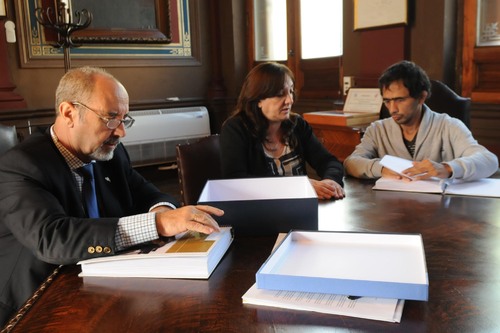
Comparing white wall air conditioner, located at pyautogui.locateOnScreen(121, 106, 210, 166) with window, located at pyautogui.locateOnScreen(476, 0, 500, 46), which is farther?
white wall air conditioner, located at pyautogui.locateOnScreen(121, 106, 210, 166)

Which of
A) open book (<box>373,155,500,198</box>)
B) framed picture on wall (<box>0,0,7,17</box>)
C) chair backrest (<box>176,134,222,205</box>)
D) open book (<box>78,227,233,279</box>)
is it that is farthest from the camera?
framed picture on wall (<box>0,0,7,17</box>)

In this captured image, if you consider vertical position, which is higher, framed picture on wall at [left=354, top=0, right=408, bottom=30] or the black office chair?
framed picture on wall at [left=354, top=0, right=408, bottom=30]

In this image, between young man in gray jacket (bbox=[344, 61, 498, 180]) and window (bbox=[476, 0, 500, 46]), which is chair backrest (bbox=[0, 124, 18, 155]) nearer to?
young man in gray jacket (bbox=[344, 61, 498, 180])

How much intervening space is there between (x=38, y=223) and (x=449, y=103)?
2175 mm

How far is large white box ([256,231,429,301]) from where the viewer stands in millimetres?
798

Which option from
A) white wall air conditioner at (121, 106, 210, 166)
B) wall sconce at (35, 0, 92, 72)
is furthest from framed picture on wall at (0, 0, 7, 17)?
white wall air conditioner at (121, 106, 210, 166)

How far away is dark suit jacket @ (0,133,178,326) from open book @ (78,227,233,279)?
0.16ft

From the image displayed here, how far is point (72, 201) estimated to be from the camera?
130cm

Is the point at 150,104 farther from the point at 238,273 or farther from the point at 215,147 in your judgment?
the point at 238,273

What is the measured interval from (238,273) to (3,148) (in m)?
1.26

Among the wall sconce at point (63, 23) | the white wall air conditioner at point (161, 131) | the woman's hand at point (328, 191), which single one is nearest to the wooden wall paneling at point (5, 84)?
the wall sconce at point (63, 23)

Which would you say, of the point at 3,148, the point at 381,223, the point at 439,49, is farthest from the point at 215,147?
the point at 439,49

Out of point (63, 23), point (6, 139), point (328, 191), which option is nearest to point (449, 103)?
point (328, 191)

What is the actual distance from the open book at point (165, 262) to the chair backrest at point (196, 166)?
0.86 metres
